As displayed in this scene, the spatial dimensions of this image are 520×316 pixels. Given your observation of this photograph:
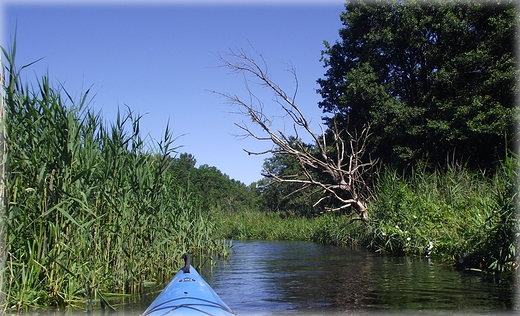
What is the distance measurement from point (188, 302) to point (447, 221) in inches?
280

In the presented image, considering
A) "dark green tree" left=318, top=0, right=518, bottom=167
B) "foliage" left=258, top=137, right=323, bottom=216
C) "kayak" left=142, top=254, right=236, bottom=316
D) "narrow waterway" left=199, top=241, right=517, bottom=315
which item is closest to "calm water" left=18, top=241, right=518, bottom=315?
"narrow waterway" left=199, top=241, right=517, bottom=315

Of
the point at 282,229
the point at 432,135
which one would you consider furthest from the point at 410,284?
the point at 282,229

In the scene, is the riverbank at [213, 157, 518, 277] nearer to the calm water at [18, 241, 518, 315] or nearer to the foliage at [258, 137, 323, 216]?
the calm water at [18, 241, 518, 315]

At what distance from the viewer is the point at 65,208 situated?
212 inches

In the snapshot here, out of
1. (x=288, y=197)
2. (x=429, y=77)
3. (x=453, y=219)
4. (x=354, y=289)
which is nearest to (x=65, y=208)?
(x=354, y=289)

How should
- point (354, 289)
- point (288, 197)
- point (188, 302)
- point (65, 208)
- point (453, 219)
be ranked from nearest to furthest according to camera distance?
1. point (188, 302)
2. point (65, 208)
3. point (354, 289)
4. point (453, 219)
5. point (288, 197)

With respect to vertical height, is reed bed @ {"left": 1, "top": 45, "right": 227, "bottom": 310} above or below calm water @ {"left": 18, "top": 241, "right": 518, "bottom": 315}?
above

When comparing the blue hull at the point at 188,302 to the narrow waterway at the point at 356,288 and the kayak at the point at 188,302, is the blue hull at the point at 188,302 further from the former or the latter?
the narrow waterway at the point at 356,288

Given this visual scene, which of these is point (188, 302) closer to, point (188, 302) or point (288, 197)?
point (188, 302)

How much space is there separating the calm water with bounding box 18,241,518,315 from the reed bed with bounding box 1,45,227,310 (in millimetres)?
A: 493

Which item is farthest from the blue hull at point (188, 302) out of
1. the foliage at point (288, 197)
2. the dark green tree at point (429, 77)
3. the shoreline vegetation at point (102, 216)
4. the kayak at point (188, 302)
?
the foliage at point (288, 197)

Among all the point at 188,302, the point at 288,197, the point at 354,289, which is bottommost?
the point at 354,289

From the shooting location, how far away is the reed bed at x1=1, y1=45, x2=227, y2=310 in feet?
16.4

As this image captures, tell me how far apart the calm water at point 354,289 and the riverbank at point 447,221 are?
0.40 metres
